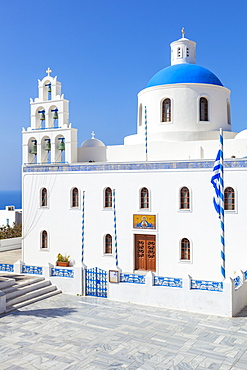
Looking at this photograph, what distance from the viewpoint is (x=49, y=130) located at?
1948 cm

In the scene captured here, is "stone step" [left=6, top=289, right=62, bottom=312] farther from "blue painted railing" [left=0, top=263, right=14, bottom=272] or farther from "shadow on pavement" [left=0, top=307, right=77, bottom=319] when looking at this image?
"blue painted railing" [left=0, top=263, right=14, bottom=272]

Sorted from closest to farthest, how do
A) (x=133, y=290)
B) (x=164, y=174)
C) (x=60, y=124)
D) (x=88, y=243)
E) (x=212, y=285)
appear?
(x=212, y=285)
(x=133, y=290)
(x=164, y=174)
(x=88, y=243)
(x=60, y=124)

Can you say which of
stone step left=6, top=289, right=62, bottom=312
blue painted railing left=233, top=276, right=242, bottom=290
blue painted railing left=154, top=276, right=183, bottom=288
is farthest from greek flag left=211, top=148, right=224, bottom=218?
stone step left=6, top=289, right=62, bottom=312

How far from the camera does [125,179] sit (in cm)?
1744

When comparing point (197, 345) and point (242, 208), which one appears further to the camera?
point (242, 208)

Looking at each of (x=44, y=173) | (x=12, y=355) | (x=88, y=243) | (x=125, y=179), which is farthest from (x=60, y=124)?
(x=12, y=355)

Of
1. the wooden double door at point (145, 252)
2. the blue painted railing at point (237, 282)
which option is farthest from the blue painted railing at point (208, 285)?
the wooden double door at point (145, 252)

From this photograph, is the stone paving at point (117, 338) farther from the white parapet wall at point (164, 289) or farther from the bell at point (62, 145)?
the bell at point (62, 145)

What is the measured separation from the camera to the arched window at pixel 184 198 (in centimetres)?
1639

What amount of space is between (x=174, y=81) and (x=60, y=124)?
18.6 ft

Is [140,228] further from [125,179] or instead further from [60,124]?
[60,124]

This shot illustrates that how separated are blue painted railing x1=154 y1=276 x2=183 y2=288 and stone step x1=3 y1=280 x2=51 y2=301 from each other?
428 cm

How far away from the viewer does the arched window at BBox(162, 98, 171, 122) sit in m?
19.5

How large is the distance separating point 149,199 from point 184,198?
144 centimetres
